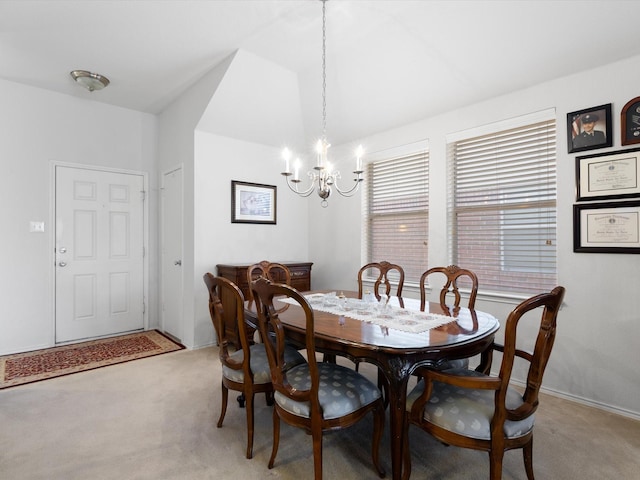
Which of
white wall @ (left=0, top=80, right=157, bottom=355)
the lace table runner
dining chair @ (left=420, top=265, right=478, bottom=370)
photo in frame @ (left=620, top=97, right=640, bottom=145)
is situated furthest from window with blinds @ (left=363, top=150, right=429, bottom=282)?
white wall @ (left=0, top=80, right=157, bottom=355)

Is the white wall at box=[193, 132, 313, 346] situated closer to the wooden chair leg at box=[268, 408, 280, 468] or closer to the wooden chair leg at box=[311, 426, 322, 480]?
the wooden chair leg at box=[268, 408, 280, 468]

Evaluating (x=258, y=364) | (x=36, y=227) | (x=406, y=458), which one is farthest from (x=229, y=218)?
(x=406, y=458)

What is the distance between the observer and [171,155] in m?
4.33

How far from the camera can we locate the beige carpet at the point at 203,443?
1826mm

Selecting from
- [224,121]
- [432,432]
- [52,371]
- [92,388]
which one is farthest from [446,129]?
[52,371]

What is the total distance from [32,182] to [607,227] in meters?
5.39

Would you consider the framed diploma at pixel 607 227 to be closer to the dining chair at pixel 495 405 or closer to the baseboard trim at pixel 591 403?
the baseboard trim at pixel 591 403

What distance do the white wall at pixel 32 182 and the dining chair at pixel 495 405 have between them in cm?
416

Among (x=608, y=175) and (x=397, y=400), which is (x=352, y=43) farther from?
(x=397, y=400)

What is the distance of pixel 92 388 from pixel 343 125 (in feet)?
11.8

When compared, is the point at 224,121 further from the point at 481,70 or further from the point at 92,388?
the point at 92,388

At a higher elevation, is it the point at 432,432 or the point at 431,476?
the point at 432,432

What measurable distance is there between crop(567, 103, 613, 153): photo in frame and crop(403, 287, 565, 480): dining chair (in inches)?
67.7

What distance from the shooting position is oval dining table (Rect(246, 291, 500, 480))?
5.09ft
